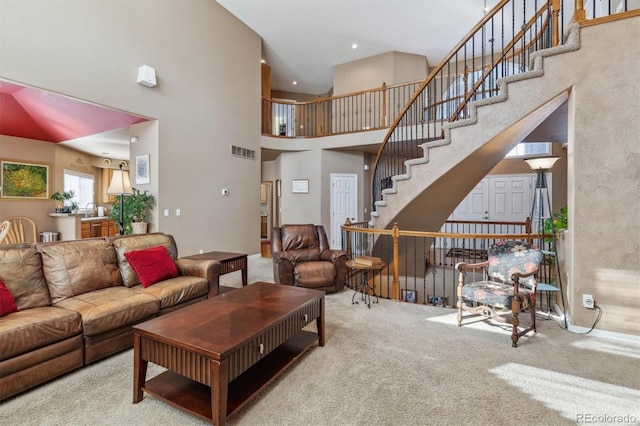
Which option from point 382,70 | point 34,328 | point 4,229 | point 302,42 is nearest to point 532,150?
point 382,70

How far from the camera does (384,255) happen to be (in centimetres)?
585

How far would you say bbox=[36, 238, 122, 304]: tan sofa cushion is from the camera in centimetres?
252

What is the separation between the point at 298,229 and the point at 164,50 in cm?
355

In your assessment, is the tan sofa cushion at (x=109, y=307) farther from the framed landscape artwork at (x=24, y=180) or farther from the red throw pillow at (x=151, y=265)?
the framed landscape artwork at (x=24, y=180)

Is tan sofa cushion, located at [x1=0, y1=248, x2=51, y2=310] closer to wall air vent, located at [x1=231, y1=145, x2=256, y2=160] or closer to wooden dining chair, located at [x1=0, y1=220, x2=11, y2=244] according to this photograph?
wooden dining chair, located at [x1=0, y1=220, x2=11, y2=244]

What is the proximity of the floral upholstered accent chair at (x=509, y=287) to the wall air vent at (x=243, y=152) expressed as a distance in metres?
4.75

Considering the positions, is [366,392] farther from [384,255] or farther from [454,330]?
[384,255]

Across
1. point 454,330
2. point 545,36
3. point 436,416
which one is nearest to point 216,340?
point 436,416

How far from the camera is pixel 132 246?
3.15 meters

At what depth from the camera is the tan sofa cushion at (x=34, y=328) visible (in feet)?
5.96

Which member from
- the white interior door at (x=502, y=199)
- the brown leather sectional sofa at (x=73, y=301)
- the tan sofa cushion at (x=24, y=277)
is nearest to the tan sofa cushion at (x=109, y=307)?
the brown leather sectional sofa at (x=73, y=301)

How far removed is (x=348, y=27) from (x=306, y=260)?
5521 mm

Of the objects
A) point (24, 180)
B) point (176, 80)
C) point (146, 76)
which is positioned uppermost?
point (176, 80)

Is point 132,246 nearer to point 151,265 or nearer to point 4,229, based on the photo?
point 151,265
